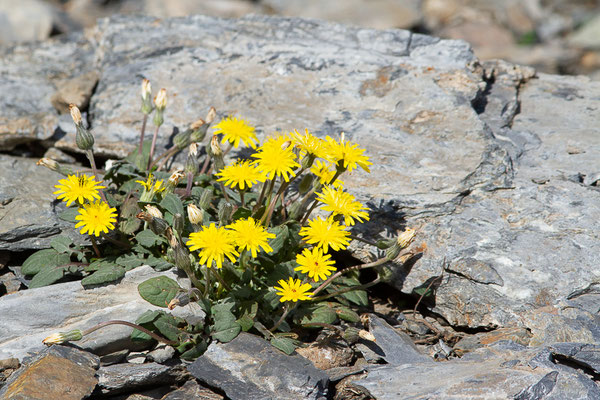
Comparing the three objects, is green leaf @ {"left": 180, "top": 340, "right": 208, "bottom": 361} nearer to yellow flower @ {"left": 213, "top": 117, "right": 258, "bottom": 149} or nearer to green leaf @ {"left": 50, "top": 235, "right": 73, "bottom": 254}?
green leaf @ {"left": 50, "top": 235, "right": 73, "bottom": 254}

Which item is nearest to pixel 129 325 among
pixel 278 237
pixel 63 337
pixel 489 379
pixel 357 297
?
pixel 63 337

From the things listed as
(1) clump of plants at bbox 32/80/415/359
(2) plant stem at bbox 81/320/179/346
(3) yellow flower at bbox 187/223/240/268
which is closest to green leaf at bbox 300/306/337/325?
(1) clump of plants at bbox 32/80/415/359

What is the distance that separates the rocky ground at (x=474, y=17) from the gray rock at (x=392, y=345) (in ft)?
33.8

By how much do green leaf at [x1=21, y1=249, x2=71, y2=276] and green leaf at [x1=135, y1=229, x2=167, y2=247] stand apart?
1.65 feet

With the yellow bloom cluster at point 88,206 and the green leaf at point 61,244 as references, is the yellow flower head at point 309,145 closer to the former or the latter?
the yellow bloom cluster at point 88,206

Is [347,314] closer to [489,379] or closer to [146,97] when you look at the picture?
[489,379]

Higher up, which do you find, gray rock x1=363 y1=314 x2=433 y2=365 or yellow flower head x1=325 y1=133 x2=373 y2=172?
yellow flower head x1=325 y1=133 x2=373 y2=172

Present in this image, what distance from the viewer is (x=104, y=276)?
3.89m

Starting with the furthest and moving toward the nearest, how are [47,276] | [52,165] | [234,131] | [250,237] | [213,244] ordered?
[234,131], [52,165], [47,276], [250,237], [213,244]

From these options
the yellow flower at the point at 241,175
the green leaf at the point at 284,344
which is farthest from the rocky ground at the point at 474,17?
the green leaf at the point at 284,344

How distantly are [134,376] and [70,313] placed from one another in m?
0.68

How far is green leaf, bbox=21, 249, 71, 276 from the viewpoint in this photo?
4023mm

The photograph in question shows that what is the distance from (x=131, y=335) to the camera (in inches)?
146

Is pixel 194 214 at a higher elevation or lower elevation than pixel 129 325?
higher
